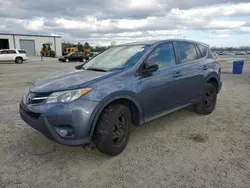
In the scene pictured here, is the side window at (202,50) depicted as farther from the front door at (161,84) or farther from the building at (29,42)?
the building at (29,42)

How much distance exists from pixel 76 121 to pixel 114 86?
2.27ft

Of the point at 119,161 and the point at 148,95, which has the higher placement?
the point at 148,95

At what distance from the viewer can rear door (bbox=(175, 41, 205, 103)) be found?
3.93 metres

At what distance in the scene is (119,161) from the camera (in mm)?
2930

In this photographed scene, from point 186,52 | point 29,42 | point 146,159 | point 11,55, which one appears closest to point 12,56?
point 11,55

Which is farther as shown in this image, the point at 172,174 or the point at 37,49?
the point at 37,49

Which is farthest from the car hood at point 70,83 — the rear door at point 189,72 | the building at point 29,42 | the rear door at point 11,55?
the building at point 29,42

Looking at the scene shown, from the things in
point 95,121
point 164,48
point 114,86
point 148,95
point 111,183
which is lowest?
point 111,183

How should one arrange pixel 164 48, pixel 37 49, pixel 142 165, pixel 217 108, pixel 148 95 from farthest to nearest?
1. pixel 37 49
2. pixel 217 108
3. pixel 164 48
4. pixel 148 95
5. pixel 142 165

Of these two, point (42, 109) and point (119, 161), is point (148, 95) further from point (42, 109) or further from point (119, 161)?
point (42, 109)

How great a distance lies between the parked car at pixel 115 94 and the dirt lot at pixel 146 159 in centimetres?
35

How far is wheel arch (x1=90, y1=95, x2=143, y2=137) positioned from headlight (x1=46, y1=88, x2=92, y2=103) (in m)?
0.32

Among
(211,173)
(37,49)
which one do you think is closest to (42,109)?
(211,173)

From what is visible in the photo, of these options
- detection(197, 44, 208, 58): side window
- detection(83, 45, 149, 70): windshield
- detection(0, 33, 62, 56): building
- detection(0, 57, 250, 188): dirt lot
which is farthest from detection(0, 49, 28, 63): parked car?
detection(197, 44, 208, 58): side window
